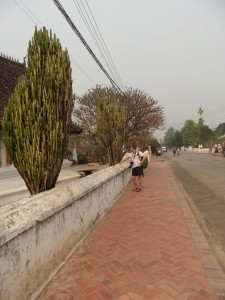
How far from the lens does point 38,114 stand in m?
4.51

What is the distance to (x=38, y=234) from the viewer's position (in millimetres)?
3312

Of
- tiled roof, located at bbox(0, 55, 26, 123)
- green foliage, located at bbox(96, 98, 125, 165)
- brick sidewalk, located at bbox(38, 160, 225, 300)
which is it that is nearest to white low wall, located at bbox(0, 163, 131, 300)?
brick sidewalk, located at bbox(38, 160, 225, 300)

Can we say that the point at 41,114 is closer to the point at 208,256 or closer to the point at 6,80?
the point at 208,256

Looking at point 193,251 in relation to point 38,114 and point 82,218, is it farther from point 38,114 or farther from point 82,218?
point 38,114

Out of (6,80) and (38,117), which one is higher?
(6,80)

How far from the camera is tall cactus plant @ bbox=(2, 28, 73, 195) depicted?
4.47 meters

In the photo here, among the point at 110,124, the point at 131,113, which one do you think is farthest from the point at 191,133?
the point at 110,124

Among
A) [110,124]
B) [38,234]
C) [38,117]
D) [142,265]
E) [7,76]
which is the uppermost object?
[7,76]

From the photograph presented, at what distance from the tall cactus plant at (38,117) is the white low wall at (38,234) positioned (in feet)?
1.88

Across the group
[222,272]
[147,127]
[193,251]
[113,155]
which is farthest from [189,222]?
[147,127]

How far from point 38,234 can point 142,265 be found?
Result: 1.63 meters

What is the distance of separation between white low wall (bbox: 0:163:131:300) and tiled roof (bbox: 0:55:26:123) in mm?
4499

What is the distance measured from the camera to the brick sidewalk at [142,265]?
324 centimetres

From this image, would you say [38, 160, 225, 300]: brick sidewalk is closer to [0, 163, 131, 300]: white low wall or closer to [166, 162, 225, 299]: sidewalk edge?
[166, 162, 225, 299]: sidewalk edge
